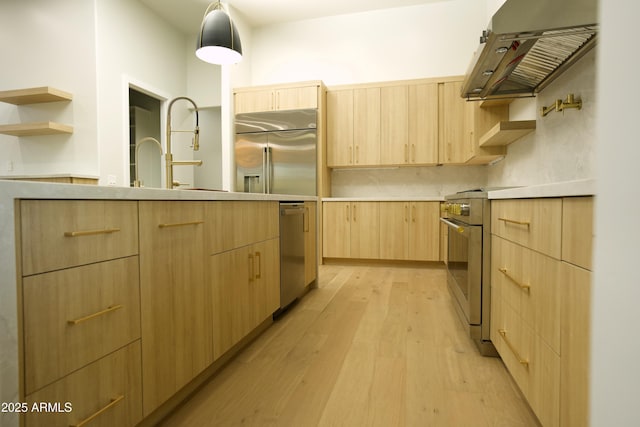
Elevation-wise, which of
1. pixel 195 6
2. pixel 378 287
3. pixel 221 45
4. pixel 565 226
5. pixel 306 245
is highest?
pixel 195 6

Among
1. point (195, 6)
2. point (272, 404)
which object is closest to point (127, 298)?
point (272, 404)

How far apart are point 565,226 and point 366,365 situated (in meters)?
1.06

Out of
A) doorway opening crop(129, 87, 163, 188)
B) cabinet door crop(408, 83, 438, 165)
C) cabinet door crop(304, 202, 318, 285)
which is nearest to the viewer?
cabinet door crop(304, 202, 318, 285)

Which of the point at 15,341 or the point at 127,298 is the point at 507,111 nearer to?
the point at 127,298

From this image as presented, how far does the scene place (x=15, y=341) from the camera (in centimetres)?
68

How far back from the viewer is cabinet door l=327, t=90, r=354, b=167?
14.1ft

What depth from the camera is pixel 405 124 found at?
413cm

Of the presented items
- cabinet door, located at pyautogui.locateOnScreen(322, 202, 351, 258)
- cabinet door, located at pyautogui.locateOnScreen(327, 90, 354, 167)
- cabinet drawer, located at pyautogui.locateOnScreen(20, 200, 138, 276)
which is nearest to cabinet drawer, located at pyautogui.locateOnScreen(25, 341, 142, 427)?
cabinet drawer, located at pyautogui.locateOnScreen(20, 200, 138, 276)

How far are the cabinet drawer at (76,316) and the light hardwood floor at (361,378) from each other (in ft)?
1.60

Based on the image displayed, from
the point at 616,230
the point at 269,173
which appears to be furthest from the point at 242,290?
the point at 269,173

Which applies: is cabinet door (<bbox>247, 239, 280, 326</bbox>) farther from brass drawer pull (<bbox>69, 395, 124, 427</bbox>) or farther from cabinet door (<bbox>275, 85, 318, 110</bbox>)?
cabinet door (<bbox>275, 85, 318, 110</bbox>)

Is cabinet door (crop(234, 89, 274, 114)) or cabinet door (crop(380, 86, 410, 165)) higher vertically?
cabinet door (crop(234, 89, 274, 114))

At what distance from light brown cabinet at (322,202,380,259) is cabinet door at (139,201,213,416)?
291 cm

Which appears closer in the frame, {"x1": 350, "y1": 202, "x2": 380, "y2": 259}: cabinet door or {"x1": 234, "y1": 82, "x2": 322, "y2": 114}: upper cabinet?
{"x1": 350, "y1": 202, "x2": 380, "y2": 259}: cabinet door
